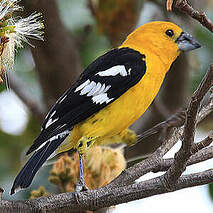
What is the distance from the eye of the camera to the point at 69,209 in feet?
6.74

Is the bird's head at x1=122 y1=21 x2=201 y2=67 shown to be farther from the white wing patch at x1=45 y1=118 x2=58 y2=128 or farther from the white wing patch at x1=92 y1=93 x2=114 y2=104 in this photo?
the white wing patch at x1=45 y1=118 x2=58 y2=128

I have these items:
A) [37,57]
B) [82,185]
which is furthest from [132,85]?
[37,57]

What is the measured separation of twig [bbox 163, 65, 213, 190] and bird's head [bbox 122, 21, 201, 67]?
1.12 m

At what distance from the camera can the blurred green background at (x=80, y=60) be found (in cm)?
362

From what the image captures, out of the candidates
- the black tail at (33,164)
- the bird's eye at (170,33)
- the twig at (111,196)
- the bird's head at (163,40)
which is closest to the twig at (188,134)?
the twig at (111,196)

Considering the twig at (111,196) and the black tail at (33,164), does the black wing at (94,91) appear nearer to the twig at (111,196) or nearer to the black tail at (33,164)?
the black tail at (33,164)

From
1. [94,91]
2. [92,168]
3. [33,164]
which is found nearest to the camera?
[33,164]

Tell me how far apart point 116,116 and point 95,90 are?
17 cm

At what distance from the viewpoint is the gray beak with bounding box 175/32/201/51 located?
295 centimetres

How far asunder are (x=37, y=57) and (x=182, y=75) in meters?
1.10

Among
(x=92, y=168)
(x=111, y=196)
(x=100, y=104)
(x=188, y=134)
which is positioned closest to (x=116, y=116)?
(x=100, y=104)

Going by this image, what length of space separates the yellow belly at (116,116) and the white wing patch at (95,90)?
5cm

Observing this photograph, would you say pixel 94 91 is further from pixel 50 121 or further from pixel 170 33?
pixel 170 33

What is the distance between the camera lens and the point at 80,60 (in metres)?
3.87
